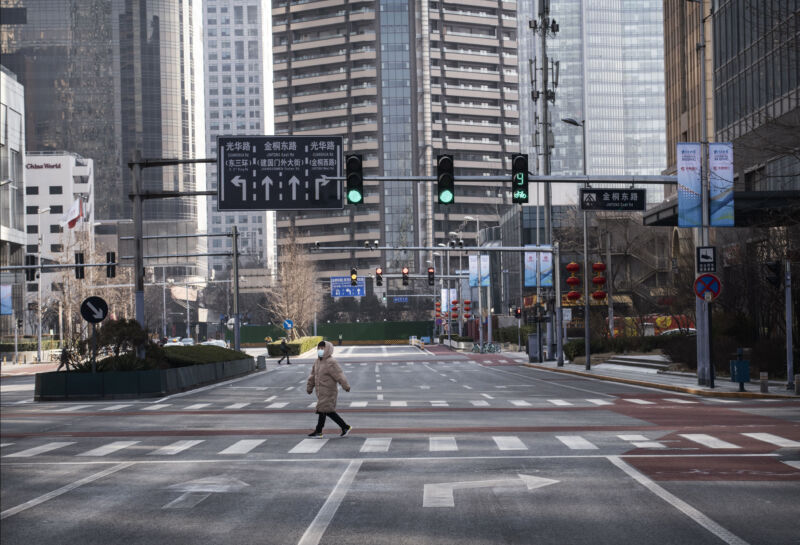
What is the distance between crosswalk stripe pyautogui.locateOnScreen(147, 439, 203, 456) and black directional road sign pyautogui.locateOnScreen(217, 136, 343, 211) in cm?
1980

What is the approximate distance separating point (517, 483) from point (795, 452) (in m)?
5.24

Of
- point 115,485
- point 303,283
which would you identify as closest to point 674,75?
point 303,283

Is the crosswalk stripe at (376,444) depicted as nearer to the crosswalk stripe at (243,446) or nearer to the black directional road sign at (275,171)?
the crosswalk stripe at (243,446)

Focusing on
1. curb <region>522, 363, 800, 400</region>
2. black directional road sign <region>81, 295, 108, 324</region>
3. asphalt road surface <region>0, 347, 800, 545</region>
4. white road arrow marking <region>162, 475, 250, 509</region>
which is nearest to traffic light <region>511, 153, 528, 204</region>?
asphalt road surface <region>0, 347, 800, 545</region>

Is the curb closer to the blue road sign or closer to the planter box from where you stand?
the planter box

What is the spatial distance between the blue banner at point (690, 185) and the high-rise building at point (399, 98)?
146 meters

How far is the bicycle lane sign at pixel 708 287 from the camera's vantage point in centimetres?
3145

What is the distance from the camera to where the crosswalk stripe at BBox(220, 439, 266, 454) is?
17719mm

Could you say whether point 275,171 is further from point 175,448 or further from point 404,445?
point 404,445

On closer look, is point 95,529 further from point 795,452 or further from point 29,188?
point 29,188

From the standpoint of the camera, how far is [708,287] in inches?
1238

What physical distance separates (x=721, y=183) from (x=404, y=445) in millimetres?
18246

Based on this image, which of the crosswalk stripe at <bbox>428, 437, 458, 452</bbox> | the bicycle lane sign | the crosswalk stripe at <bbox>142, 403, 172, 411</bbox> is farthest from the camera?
the bicycle lane sign

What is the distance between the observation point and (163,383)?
34938mm
